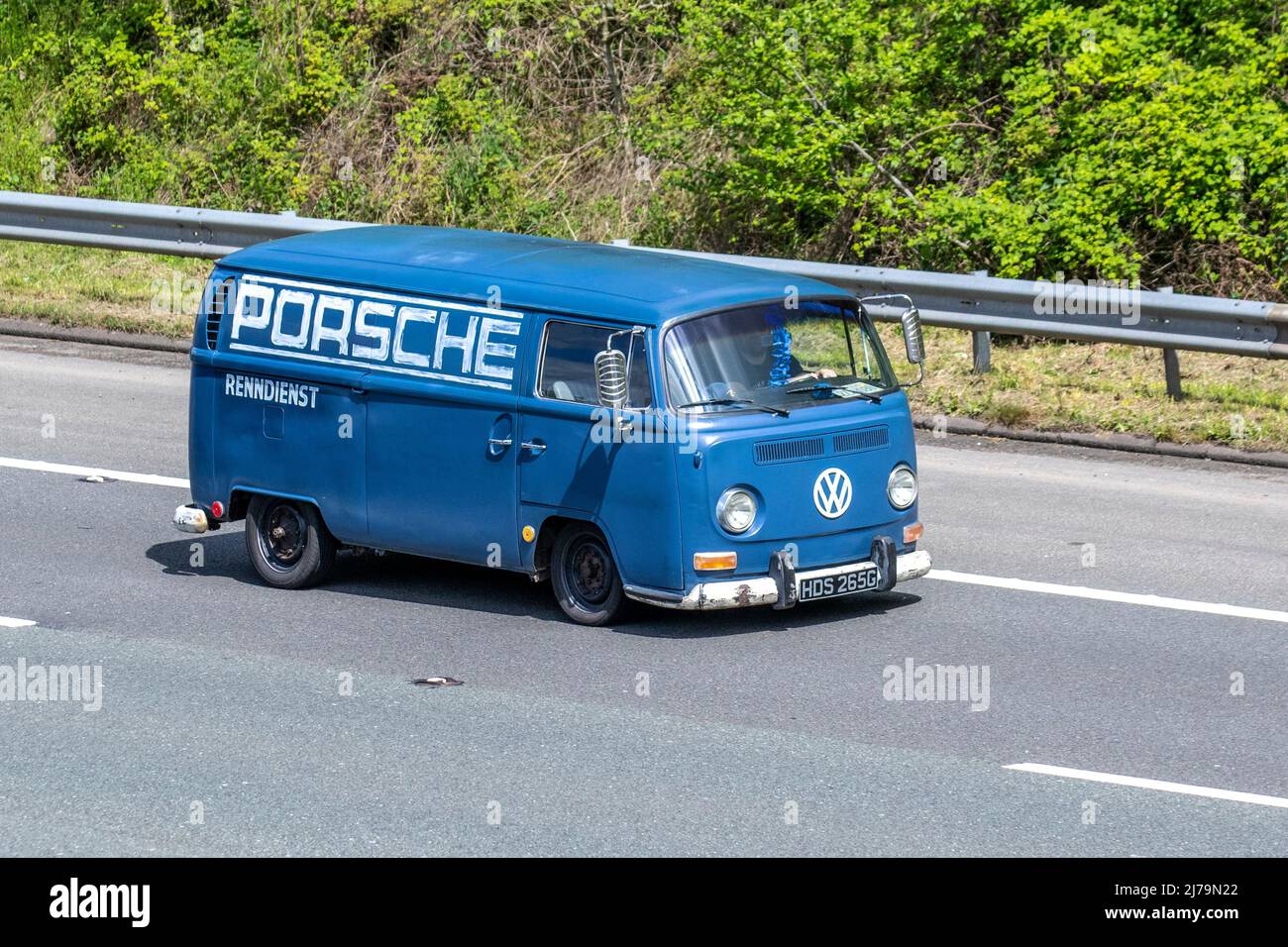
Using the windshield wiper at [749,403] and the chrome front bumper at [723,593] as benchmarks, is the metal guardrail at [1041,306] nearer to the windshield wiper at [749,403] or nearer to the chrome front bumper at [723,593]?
the windshield wiper at [749,403]

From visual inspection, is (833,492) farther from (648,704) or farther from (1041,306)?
(1041,306)

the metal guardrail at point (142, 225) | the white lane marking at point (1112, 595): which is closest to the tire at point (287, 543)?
the white lane marking at point (1112, 595)

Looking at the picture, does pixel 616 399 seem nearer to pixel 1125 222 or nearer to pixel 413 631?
pixel 413 631

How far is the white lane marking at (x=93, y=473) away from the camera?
13.2 meters

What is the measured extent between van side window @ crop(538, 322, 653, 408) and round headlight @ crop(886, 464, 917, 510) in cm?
145

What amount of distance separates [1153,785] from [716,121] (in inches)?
459

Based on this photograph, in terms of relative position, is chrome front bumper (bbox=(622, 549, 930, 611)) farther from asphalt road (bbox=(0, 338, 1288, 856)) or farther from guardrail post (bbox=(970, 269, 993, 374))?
guardrail post (bbox=(970, 269, 993, 374))

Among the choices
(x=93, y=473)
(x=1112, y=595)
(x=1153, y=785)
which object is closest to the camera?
(x=1153, y=785)

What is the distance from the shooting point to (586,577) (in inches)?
400

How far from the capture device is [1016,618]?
10.3m

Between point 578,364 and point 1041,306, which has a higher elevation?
point 1041,306

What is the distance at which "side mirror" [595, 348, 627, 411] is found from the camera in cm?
944

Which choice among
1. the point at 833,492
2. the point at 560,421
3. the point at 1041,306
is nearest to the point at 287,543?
the point at 560,421

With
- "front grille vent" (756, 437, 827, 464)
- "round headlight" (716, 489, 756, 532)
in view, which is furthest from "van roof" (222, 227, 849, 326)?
"round headlight" (716, 489, 756, 532)
